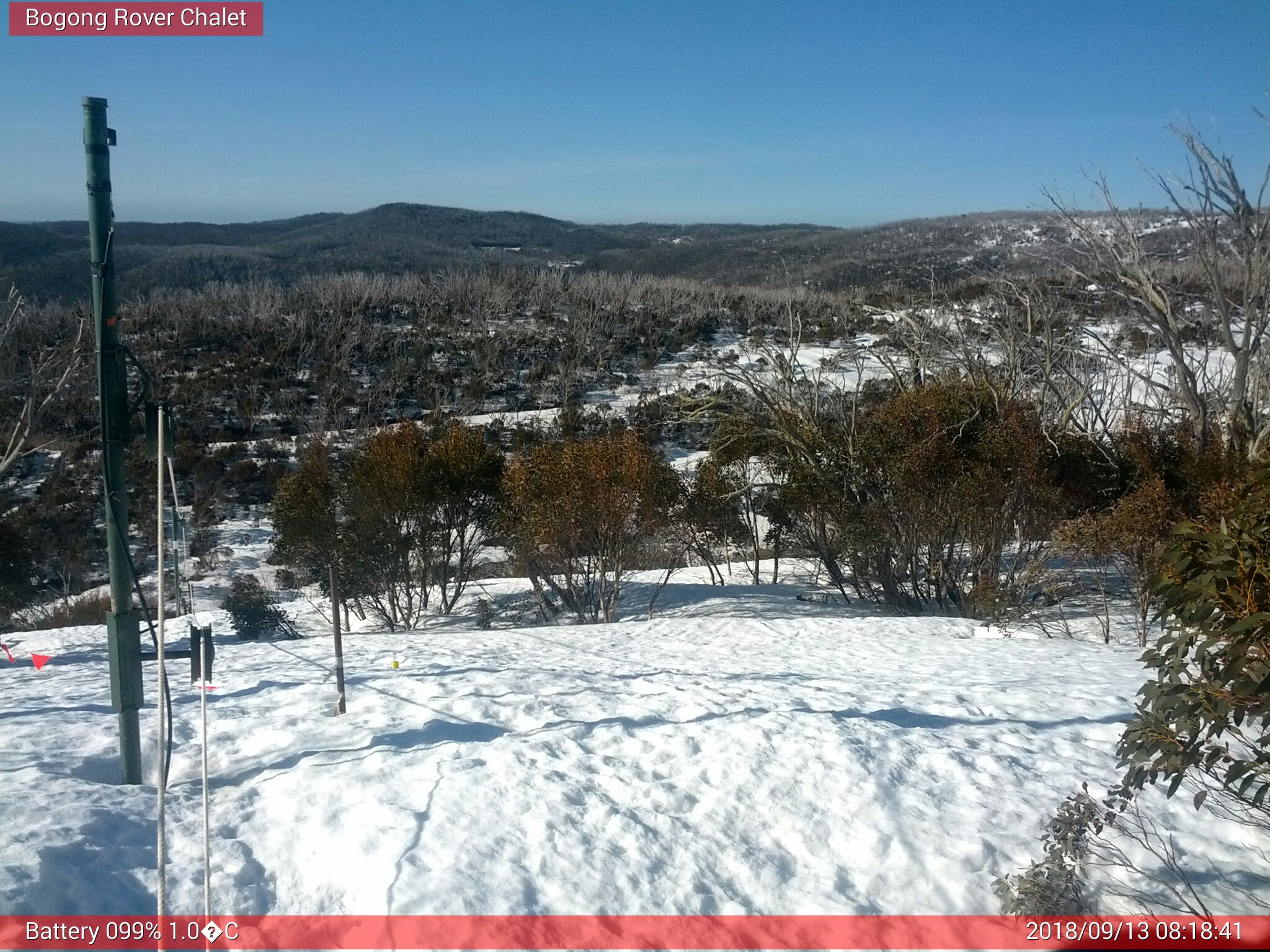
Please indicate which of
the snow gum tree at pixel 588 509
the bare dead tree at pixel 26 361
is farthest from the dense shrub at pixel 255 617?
the bare dead tree at pixel 26 361

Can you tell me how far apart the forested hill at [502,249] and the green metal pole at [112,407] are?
27.6 meters

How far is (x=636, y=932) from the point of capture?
3449 mm

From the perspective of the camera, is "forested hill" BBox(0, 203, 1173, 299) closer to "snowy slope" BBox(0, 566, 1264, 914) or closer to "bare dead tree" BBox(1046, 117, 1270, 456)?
"bare dead tree" BBox(1046, 117, 1270, 456)

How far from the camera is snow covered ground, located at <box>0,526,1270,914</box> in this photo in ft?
11.8

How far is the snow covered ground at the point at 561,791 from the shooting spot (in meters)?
3.61

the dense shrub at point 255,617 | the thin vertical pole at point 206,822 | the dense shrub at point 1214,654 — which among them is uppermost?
the dense shrub at point 1214,654

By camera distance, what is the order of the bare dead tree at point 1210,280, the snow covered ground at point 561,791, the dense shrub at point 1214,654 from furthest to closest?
1. the bare dead tree at point 1210,280
2. the snow covered ground at point 561,791
3. the dense shrub at point 1214,654

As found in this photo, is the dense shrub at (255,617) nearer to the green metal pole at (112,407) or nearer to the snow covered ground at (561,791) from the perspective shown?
the snow covered ground at (561,791)

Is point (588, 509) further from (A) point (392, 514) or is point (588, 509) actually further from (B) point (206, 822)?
A: (B) point (206, 822)

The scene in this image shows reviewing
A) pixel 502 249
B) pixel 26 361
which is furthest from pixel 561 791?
pixel 502 249

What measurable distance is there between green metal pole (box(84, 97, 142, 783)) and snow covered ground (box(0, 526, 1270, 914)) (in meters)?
0.63

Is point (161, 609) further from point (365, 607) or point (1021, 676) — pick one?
point (365, 607)

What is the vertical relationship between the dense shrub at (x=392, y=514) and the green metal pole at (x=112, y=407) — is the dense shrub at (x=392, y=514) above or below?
below

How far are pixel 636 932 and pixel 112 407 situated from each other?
3.30m
